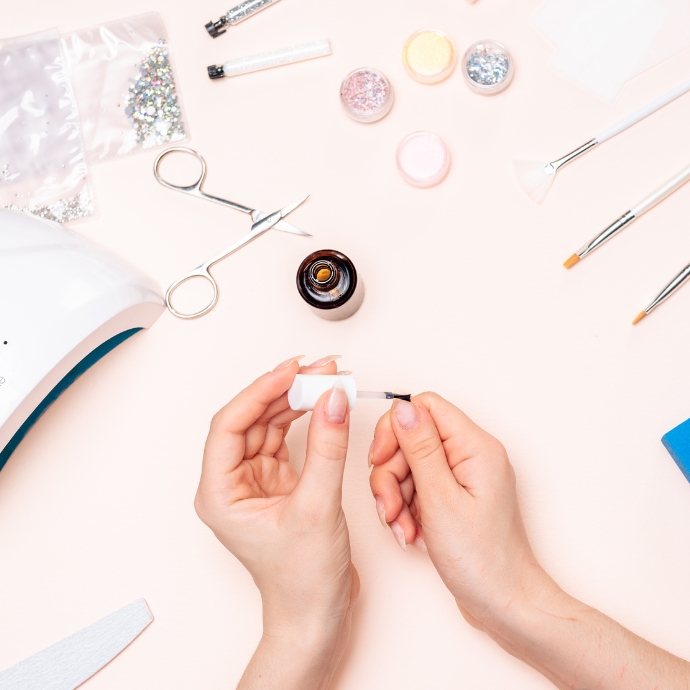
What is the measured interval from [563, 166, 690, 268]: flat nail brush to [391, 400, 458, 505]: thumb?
292 millimetres

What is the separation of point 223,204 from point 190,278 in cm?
11

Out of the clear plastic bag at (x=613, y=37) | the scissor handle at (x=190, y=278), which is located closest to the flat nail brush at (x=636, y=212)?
the clear plastic bag at (x=613, y=37)

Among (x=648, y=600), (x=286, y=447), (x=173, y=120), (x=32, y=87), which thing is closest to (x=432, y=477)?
(x=286, y=447)

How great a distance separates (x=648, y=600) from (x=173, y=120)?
0.88 meters

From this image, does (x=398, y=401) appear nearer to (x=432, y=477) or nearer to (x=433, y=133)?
(x=432, y=477)

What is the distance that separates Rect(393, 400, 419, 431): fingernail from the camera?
0.72 m

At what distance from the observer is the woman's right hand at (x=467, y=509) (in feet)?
2.35

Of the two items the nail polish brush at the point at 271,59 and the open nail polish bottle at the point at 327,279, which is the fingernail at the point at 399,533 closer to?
the open nail polish bottle at the point at 327,279

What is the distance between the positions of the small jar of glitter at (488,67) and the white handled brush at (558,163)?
11 cm

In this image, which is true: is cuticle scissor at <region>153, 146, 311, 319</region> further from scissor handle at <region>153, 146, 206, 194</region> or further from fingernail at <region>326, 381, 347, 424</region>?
fingernail at <region>326, 381, 347, 424</region>

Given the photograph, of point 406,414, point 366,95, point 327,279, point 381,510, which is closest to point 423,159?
point 366,95

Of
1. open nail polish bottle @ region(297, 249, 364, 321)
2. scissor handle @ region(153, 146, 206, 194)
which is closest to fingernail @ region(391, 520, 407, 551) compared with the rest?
open nail polish bottle @ region(297, 249, 364, 321)

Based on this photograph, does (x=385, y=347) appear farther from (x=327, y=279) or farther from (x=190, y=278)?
(x=190, y=278)

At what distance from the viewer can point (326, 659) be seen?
757 mm
